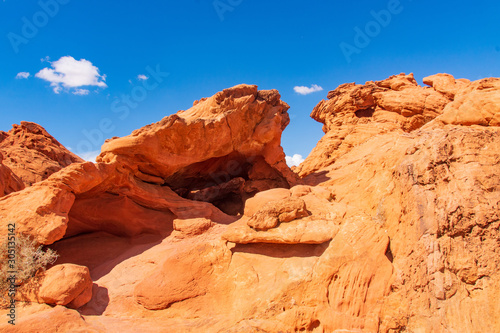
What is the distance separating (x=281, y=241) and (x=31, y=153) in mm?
14272

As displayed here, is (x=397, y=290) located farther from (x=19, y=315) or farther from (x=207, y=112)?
(x=207, y=112)

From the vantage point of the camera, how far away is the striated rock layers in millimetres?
5328

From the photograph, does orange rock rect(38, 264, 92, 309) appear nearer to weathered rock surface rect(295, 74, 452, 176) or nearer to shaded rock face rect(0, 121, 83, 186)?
shaded rock face rect(0, 121, 83, 186)

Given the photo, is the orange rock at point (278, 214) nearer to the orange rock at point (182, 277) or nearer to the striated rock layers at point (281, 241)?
the striated rock layers at point (281, 241)

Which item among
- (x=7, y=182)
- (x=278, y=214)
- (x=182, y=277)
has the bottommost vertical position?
(x=182, y=277)

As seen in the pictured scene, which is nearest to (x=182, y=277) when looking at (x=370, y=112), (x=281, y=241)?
(x=281, y=241)

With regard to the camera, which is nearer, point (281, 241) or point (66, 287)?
point (66, 287)

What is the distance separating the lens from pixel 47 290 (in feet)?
18.8

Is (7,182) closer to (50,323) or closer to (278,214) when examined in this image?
(50,323)

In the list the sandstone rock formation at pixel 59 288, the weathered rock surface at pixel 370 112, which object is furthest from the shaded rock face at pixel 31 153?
the weathered rock surface at pixel 370 112

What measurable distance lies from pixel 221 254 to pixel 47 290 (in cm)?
346

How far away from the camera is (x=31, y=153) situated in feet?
48.5

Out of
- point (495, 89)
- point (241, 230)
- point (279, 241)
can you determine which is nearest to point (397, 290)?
point (279, 241)

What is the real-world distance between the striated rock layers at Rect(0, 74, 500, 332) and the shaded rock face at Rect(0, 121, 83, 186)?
264 inches
